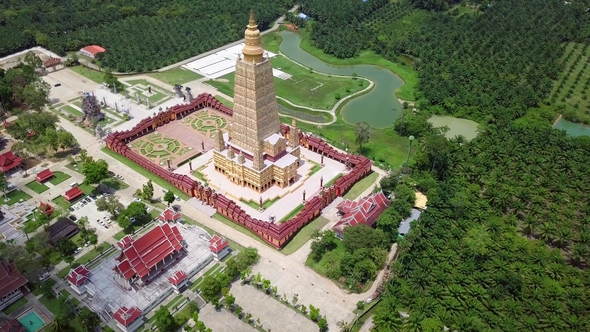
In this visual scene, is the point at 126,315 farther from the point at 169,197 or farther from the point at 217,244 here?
the point at 169,197

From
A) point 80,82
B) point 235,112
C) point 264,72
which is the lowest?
point 80,82

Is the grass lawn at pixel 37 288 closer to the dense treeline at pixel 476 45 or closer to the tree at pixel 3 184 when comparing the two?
the tree at pixel 3 184

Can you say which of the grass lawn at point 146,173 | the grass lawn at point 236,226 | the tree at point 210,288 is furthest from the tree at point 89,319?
the grass lawn at point 146,173

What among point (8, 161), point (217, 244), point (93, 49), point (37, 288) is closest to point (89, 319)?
point (37, 288)

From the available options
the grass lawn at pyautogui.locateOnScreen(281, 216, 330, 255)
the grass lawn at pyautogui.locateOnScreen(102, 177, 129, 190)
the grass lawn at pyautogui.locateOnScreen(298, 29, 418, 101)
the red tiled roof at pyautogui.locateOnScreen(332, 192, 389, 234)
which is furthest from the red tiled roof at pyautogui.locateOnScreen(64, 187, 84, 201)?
the grass lawn at pyautogui.locateOnScreen(298, 29, 418, 101)

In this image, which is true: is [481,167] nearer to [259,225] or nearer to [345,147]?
[345,147]

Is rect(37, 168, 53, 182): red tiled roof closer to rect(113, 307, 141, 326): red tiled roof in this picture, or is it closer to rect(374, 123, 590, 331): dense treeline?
rect(113, 307, 141, 326): red tiled roof

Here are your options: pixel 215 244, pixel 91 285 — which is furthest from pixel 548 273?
pixel 91 285
